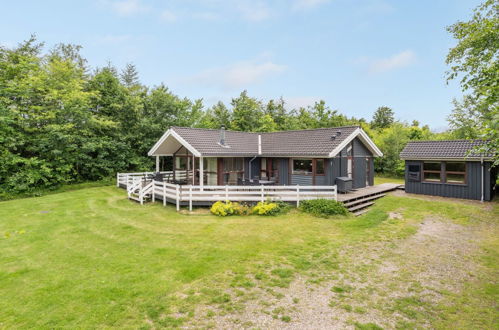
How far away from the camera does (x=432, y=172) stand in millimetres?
14875

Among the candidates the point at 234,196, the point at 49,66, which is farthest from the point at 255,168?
the point at 49,66

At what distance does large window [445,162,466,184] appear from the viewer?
13.9 meters

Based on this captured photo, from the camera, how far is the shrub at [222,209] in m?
11.7

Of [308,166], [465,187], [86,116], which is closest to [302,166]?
[308,166]

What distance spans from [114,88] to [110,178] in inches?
332

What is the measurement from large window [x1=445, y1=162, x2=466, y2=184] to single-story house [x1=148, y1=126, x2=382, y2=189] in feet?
14.1

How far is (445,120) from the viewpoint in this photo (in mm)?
30938

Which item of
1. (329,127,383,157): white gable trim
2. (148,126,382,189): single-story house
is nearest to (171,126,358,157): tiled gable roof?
(148,126,382,189): single-story house

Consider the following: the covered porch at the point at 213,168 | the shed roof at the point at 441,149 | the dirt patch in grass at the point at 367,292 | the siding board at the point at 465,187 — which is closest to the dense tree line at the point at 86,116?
the shed roof at the point at 441,149

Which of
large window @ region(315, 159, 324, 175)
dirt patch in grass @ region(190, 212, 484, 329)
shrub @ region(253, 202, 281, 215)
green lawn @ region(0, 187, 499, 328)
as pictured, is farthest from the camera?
large window @ region(315, 159, 324, 175)

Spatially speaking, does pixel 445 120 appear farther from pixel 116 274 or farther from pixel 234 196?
pixel 116 274

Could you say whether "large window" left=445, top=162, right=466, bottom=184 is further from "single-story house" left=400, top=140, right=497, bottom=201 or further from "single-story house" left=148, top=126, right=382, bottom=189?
"single-story house" left=148, top=126, right=382, bottom=189

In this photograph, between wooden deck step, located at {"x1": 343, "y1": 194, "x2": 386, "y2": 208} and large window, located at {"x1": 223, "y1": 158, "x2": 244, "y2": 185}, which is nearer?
wooden deck step, located at {"x1": 343, "y1": 194, "x2": 386, "y2": 208}

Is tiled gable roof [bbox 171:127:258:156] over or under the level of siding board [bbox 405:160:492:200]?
over
